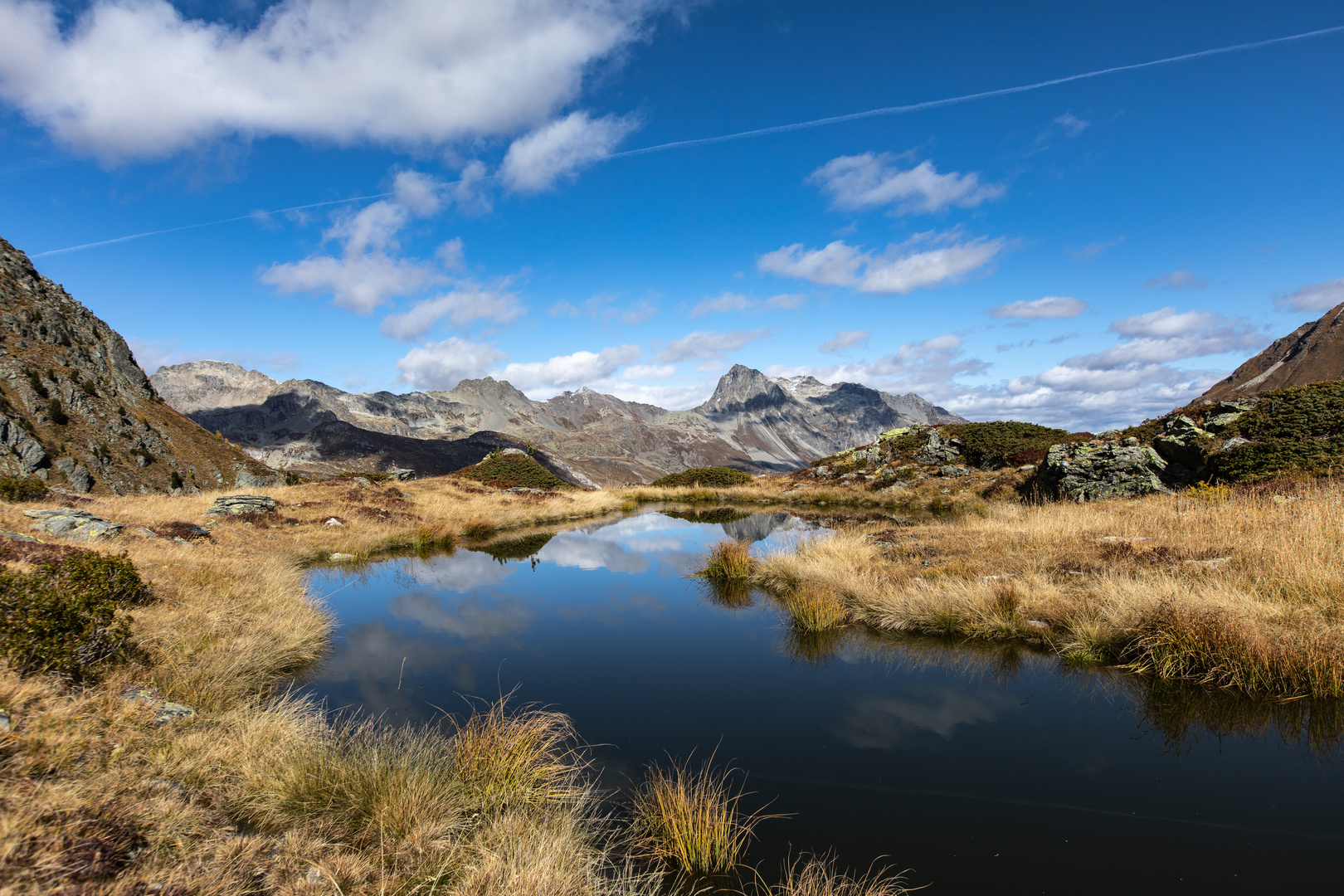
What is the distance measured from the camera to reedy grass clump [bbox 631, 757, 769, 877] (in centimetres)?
529

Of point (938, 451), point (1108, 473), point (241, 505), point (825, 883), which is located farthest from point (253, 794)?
point (938, 451)

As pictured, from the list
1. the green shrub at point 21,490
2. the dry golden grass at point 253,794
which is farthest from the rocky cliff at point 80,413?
the dry golden grass at point 253,794

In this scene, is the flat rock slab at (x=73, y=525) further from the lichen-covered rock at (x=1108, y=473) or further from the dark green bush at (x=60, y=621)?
the lichen-covered rock at (x=1108, y=473)

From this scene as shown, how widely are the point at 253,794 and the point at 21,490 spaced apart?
79.9ft

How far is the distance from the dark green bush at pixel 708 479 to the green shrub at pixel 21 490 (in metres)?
40.5

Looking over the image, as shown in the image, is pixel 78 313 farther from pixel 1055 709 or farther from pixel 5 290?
pixel 1055 709

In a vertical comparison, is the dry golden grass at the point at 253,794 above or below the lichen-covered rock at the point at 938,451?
below

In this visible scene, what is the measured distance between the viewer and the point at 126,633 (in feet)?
25.1

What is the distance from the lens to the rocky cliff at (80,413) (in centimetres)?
3982

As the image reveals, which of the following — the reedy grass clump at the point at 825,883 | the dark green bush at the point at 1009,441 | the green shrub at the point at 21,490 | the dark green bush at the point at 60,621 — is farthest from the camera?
the dark green bush at the point at 1009,441

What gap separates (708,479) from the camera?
56.0 meters

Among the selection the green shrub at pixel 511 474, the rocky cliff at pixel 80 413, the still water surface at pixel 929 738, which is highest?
the rocky cliff at pixel 80 413

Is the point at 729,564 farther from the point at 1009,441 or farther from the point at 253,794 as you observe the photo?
the point at 1009,441

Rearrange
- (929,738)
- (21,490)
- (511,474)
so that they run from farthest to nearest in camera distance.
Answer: (511,474)
(21,490)
(929,738)
